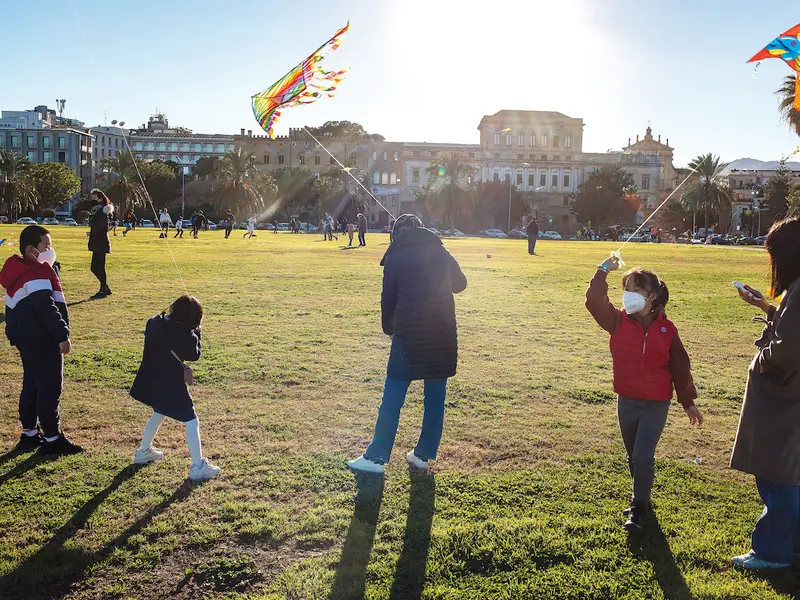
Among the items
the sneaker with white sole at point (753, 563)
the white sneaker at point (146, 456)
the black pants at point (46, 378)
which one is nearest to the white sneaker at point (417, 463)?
the white sneaker at point (146, 456)

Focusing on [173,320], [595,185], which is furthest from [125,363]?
[595,185]

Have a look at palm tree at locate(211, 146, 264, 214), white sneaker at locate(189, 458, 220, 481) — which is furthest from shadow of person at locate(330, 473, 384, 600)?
palm tree at locate(211, 146, 264, 214)

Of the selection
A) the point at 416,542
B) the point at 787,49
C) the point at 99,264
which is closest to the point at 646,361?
the point at 416,542

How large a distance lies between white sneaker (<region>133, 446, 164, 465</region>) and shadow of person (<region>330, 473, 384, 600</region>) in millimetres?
1497

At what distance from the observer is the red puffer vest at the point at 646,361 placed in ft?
13.7

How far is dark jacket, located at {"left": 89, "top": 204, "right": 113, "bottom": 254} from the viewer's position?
1258 cm

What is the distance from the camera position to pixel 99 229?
12.9 meters

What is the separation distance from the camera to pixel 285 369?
8117mm

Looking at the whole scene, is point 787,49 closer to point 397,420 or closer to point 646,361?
point 646,361

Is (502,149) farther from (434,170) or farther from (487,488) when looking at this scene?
(487,488)

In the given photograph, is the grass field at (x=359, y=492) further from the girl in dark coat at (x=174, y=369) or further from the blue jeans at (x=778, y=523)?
the girl in dark coat at (x=174, y=369)

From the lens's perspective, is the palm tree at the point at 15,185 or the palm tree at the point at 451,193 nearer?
the palm tree at the point at 15,185

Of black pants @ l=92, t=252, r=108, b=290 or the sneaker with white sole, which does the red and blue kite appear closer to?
the sneaker with white sole

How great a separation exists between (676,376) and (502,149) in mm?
115265
